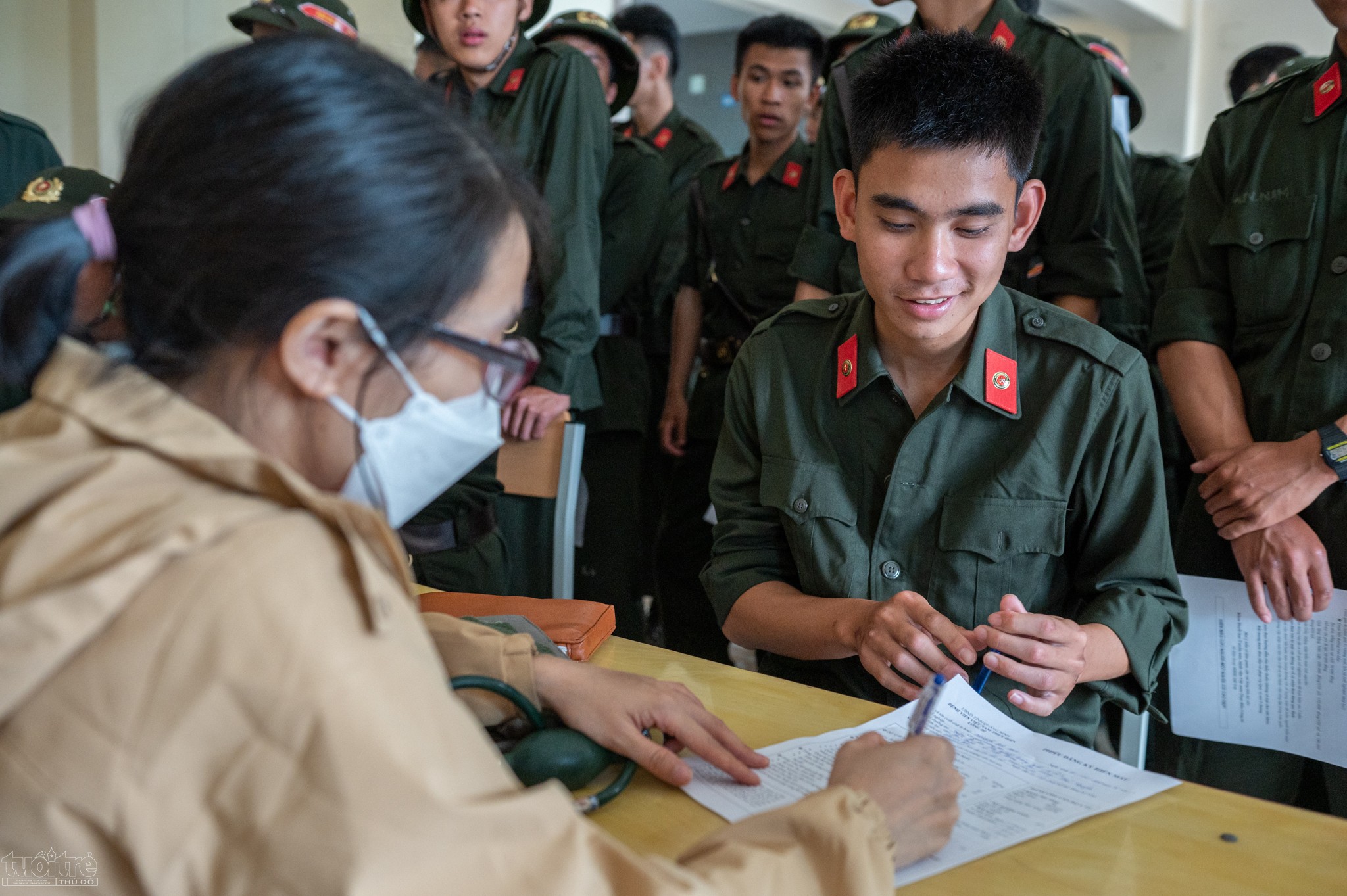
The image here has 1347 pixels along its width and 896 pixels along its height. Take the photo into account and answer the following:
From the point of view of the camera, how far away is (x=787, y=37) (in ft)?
10.9

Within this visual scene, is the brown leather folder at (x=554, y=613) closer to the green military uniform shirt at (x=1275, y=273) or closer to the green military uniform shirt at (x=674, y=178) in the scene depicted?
the green military uniform shirt at (x=1275, y=273)

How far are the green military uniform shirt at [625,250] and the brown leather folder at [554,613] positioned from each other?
1.44m

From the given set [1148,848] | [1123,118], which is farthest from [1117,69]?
[1148,848]

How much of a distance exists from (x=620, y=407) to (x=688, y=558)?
445mm

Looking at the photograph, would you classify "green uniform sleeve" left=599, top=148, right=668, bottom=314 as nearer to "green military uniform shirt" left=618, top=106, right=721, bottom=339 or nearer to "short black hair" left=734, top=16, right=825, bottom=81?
"green military uniform shirt" left=618, top=106, right=721, bottom=339

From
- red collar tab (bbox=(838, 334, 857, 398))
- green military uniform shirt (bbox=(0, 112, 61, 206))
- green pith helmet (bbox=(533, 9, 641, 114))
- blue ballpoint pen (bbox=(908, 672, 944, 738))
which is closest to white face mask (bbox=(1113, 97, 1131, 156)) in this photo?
red collar tab (bbox=(838, 334, 857, 398))

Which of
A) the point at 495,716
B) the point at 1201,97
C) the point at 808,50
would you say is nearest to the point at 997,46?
the point at 495,716

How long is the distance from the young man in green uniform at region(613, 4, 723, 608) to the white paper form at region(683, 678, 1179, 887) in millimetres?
2032

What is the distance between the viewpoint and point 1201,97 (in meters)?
8.42

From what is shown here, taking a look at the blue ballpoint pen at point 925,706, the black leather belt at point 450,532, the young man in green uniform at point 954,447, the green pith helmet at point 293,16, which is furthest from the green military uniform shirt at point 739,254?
the blue ballpoint pen at point 925,706

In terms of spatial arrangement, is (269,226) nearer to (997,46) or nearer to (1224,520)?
(997,46)

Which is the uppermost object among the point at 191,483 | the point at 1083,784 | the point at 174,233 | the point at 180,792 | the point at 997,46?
the point at 997,46

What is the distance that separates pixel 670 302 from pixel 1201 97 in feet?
22.4

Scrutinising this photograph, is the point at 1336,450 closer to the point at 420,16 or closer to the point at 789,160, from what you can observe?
the point at 789,160
